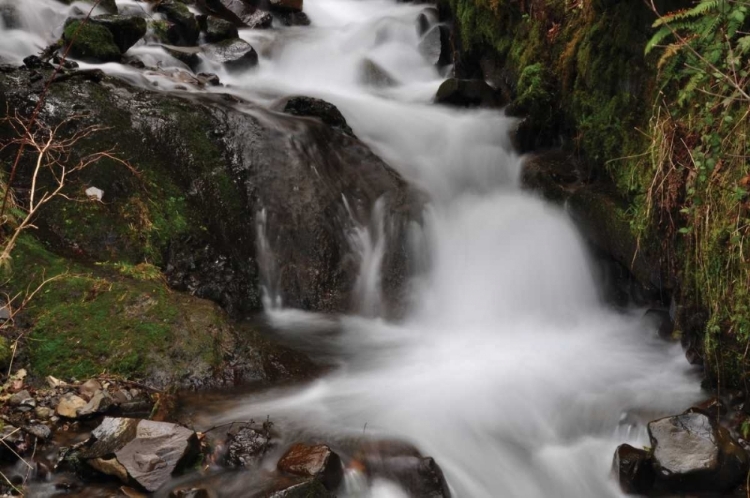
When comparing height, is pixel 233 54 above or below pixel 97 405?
above

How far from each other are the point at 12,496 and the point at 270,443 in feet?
4.57

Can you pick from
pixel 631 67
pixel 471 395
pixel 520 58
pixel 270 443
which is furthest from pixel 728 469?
pixel 520 58

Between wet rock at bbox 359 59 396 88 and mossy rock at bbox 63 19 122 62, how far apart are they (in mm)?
4171

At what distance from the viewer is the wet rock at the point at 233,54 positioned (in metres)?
10.5

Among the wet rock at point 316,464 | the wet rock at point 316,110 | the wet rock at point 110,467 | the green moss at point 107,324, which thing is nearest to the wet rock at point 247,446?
the wet rock at point 316,464

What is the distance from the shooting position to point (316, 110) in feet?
26.1

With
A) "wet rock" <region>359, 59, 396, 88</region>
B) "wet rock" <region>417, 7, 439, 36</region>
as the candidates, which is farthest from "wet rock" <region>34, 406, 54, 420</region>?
"wet rock" <region>417, 7, 439, 36</region>

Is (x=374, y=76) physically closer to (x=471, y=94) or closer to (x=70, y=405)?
(x=471, y=94)

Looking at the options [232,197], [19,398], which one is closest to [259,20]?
[232,197]

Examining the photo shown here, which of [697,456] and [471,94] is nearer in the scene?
[697,456]

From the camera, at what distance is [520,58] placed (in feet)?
28.5

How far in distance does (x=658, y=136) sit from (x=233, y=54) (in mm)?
7707

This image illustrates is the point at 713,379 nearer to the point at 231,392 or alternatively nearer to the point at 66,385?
the point at 231,392

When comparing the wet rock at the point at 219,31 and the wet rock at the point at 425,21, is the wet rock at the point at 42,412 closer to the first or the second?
the wet rock at the point at 219,31
